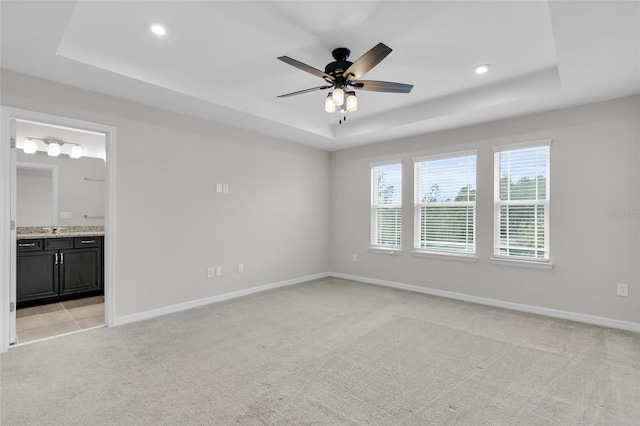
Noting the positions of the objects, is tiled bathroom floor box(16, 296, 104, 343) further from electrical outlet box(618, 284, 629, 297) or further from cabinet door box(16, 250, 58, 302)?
electrical outlet box(618, 284, 629, 297)

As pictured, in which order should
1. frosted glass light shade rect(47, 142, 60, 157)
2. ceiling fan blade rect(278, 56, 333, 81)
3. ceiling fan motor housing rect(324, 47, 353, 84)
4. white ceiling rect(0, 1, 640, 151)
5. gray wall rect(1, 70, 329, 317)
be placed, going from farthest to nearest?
1. frosted glass light shade rect(47, 142, 60, 157)
2. gray wall rect(1, 70, 329, 317)
3. ceiling fan motor housing rect(324, 47, 353, 84)
4. ceiling fan blade rect(278, 56, 333, 81)
5. white ceiling rect(0, 1, 640, 151)

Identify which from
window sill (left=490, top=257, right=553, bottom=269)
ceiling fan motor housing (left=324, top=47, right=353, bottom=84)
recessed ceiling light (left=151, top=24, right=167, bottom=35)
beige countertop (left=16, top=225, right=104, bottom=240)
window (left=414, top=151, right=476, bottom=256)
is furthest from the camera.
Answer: window (left=414, top=151, right=476, bottom=256)

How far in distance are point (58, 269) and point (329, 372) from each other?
417cm

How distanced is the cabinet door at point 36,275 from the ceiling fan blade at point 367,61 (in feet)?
14.9

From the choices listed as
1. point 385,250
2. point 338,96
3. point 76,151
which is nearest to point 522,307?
point 385,250

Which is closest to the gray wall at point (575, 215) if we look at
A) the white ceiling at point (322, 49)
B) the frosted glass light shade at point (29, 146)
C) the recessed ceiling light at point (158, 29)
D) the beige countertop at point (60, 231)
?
the white ceiling at point (322, 49)

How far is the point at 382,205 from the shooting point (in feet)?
18.1

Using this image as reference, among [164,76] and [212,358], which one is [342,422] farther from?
[164,76]

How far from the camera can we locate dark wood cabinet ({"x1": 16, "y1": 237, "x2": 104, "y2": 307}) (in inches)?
163

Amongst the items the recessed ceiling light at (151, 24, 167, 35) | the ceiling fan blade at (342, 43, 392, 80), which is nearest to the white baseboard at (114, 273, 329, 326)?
the recessed ceiling light at (151, 24, 167, 35)

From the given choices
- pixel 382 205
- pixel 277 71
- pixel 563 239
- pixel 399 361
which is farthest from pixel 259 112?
pixel 563 239

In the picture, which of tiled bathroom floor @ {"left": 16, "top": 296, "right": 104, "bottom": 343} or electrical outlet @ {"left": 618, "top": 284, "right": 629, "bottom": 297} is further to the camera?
electrical outlet @ {"left": 618, "top": 284, "right": 629, "bottom": 297}

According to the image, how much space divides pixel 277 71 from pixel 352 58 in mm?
794

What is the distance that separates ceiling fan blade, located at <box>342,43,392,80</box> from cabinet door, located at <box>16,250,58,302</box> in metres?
4.55
